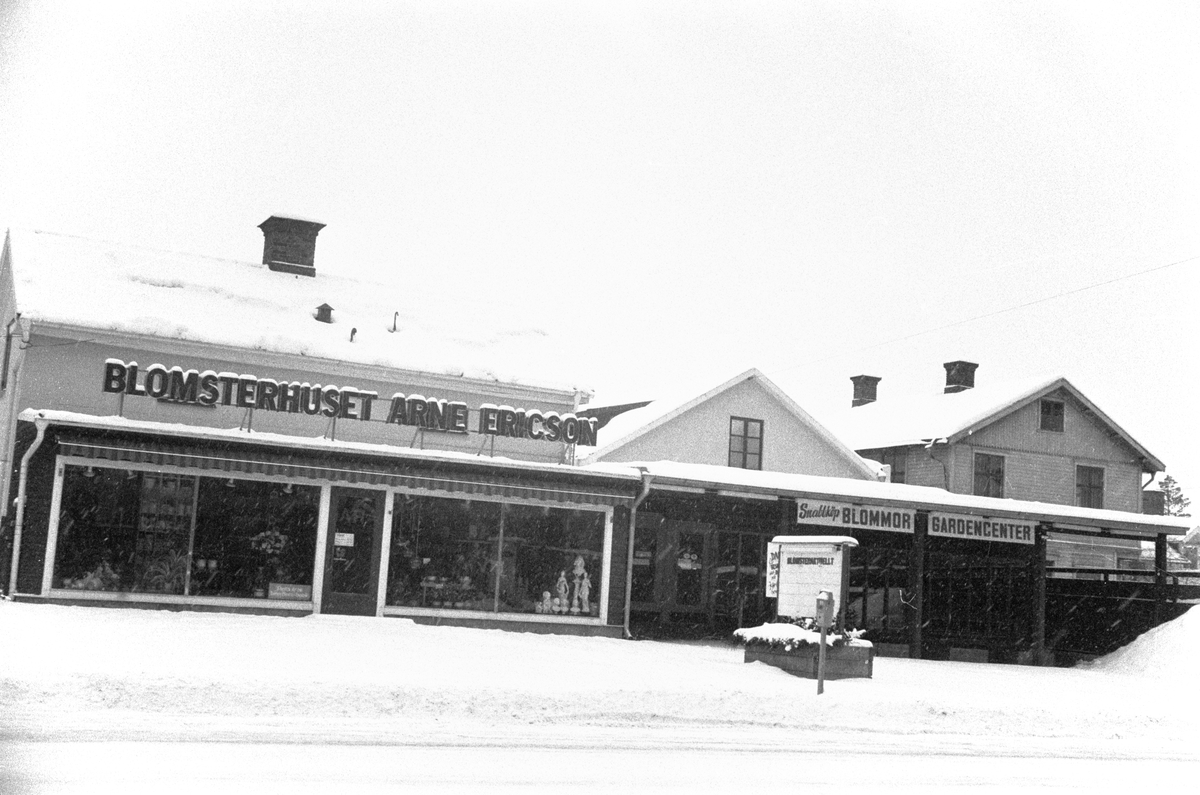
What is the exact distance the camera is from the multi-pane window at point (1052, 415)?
128ft

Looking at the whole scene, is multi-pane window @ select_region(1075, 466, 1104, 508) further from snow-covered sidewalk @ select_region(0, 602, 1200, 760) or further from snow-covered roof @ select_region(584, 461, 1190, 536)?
snow-covered sidewalk @ select_region(0, 602, 1200, 760)

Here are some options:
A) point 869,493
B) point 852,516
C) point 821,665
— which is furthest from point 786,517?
point 821,665

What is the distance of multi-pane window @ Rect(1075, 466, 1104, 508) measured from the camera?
3928 cm

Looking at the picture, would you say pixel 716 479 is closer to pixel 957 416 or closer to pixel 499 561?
pixel 499 561

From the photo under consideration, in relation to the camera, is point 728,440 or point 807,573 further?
Answer: point 728,440

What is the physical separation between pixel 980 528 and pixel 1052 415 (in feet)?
46.4

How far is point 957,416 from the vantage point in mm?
38375

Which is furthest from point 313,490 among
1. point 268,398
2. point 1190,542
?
point 1190,542

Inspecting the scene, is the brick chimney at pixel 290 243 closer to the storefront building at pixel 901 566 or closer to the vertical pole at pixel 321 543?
the vertical pole at pixel 321 543

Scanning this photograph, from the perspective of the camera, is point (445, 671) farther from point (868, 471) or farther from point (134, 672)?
point (868, 471)

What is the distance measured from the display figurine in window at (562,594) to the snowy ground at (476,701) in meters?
1.89

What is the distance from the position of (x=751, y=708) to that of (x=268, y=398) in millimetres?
11038

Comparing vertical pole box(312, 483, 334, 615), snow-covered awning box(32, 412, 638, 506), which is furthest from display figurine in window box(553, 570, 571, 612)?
vertical pole box(312, 483, 334, 615)

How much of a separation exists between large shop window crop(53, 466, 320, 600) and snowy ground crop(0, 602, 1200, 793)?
966 mm
